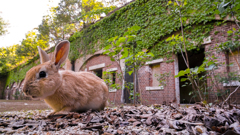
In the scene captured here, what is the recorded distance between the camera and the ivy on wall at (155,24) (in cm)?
683

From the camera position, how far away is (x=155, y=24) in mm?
8453

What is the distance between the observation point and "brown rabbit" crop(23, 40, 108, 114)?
183 centimetres

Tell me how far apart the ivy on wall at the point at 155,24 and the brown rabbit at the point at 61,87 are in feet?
11.1

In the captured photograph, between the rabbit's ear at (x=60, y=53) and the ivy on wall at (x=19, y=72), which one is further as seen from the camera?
the ivy on wall at (x=19, y=72)

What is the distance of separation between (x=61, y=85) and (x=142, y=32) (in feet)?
24.8

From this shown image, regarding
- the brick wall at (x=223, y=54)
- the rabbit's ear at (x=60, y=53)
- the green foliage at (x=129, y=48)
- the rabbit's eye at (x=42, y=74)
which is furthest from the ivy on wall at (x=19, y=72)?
the rabbit's eye at (x=42, y=74)

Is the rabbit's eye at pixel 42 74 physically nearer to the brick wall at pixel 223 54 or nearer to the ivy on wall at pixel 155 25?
the ivy on wall at pixel 155 25

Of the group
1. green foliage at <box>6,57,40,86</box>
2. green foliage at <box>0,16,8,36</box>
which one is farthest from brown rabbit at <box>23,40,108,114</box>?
green foliage at <box>6,57,40,86</box>

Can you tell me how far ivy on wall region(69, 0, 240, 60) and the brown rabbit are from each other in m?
3.40

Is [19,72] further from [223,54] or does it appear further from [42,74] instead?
[223,54]

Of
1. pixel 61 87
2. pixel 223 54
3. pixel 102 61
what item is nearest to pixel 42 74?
pixel 61 87

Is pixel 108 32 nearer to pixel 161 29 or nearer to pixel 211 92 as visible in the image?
pixel 161 29

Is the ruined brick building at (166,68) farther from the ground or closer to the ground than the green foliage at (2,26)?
closer to the ground

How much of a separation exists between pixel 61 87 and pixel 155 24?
24.5ft
